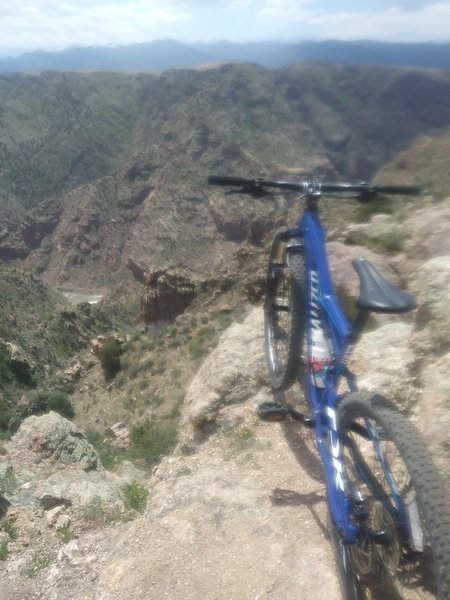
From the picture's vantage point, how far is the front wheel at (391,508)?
2688 mm

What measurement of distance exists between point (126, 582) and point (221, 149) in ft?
380

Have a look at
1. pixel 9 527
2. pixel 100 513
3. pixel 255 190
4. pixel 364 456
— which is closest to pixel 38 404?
pixel 9 527

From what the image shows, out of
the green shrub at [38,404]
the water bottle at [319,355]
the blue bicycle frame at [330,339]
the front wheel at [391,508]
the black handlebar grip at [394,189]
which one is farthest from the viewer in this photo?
the green shrub at [38,404]

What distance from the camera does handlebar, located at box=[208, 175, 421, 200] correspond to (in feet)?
15.9

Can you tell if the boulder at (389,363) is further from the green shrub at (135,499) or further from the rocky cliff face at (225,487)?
the green shrub at (135,499)

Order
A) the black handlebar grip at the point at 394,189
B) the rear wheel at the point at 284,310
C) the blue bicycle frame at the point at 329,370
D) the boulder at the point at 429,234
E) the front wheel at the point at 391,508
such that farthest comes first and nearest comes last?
the boulder at the point at 429,234, the rear wheel at the point at 284,310, the black handlebar grip at the point at 394,189, the blue bicycle frame at the point at 329,370, the front wheel at the point at 391,508

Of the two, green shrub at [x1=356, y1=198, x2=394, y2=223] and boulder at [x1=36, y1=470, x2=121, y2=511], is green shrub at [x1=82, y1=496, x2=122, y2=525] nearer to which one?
boulder at [x1=36, y1=470, x2=121, y2=511]

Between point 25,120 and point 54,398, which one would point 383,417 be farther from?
point 25,120

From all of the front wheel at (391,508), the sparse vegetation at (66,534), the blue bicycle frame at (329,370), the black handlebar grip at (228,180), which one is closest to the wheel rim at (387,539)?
the front wheel at (391,508)

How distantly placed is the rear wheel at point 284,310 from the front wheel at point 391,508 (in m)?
1.46

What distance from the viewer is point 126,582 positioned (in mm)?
4141

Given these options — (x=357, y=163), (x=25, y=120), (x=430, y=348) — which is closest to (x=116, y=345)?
(x=430, y=348)

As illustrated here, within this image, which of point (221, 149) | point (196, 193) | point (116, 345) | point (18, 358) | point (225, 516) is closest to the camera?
point (225, 516)

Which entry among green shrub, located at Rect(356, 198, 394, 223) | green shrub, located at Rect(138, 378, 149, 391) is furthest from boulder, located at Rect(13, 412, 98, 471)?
green shrub, located at Rect(138, 378, 149, 391)
